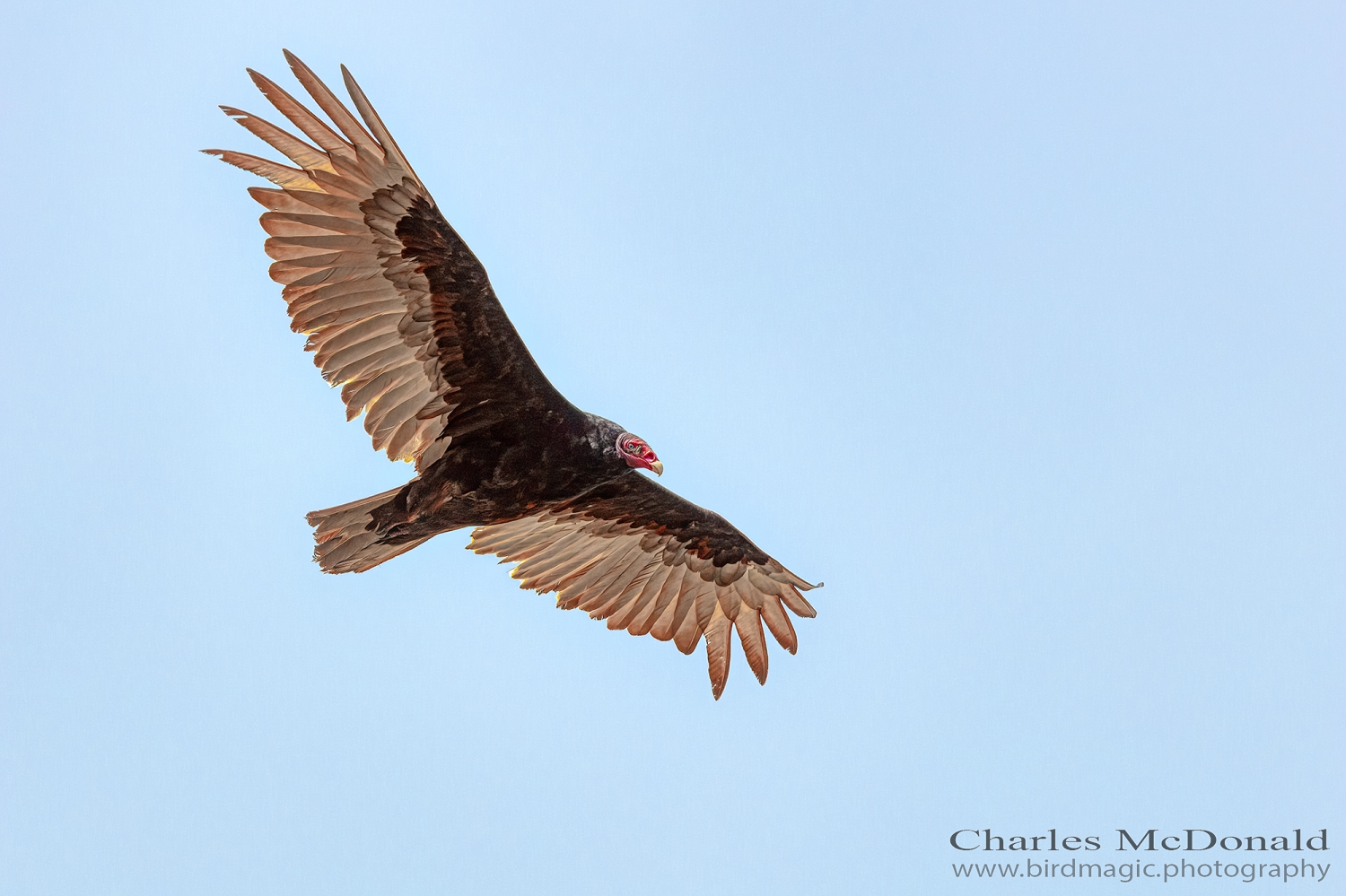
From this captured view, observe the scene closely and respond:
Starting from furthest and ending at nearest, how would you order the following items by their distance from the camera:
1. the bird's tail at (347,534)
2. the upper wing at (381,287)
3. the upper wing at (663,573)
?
the upper wing at (663,573) < the bird's tail at (347,534) < the upper wing at (381,287)

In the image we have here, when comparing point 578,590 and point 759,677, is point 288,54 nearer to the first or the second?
point 578,590

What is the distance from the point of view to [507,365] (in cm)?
775

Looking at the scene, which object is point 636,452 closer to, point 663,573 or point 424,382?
point 424,382

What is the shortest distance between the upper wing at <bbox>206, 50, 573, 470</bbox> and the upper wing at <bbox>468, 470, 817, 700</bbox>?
1.55 meters

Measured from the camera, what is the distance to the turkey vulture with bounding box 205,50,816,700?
23.8 ft

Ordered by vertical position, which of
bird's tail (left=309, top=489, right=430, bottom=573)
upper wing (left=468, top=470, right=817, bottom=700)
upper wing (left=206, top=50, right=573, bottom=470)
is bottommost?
bird's tail (left=309, top=489, right=430, bottom=573)

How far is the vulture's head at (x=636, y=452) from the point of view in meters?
8.00

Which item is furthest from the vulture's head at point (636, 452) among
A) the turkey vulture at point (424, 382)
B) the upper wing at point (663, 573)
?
the upper wing at point (663, 573)

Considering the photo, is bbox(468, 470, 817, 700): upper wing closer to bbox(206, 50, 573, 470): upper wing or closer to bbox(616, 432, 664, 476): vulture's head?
bbox(616, 432, 664, 476): vulture's head

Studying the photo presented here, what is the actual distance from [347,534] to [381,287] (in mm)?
1511

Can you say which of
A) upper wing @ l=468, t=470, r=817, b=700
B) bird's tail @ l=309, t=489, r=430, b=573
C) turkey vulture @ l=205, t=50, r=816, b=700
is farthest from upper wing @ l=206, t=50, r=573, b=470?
upper wing @ l=468, t=470, r=817, b=700

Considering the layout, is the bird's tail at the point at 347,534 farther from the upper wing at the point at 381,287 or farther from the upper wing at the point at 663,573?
the upper wing at the point at 663,573

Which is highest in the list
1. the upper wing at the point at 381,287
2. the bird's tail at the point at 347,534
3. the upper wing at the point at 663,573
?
the upper wing at the point at 381,287

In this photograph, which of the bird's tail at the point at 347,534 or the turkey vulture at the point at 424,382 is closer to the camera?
the turkey vulture at the point at 424,382
